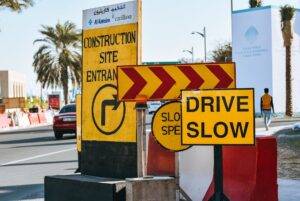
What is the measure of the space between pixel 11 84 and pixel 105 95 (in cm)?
14138

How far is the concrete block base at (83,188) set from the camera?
737 cm

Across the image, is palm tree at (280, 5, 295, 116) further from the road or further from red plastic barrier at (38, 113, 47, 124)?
the road

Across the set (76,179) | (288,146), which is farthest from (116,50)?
(288,146)

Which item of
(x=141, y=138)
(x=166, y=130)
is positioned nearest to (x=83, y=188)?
(x=141, y=138)

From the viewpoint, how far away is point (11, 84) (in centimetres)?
14625

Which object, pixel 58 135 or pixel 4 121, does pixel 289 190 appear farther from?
pixel 4 121

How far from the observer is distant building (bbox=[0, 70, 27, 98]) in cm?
14288

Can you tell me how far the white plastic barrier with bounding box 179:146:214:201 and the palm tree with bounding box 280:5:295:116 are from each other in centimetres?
4024

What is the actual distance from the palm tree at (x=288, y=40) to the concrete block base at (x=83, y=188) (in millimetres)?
41221

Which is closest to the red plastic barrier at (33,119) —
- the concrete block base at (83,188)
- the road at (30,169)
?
the road at (30,169)

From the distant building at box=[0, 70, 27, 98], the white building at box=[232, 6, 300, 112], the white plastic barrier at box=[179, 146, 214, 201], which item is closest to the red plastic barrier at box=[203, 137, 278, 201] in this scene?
the white plastic barrier at box=[179, 146, 214, 201]

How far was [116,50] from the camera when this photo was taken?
317 inches

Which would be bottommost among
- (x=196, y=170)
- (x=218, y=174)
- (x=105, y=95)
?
(x=196, y=170)

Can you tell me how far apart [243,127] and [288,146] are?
44.4ft
